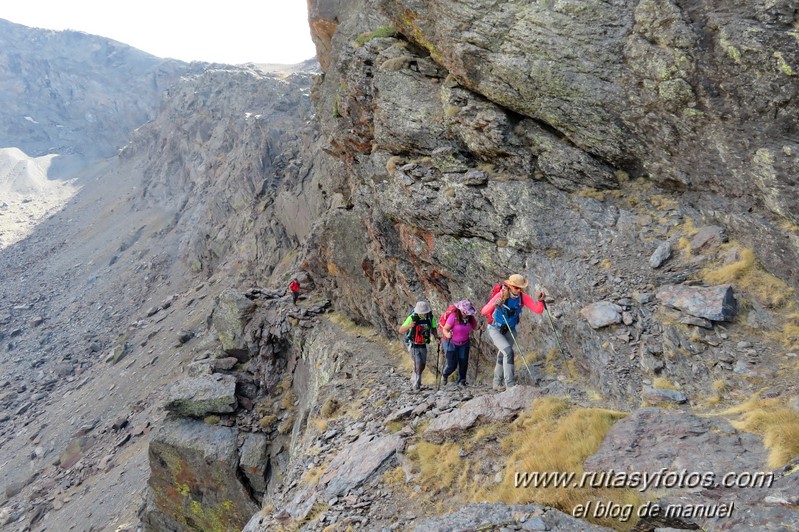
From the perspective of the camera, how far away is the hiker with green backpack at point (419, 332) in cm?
1486

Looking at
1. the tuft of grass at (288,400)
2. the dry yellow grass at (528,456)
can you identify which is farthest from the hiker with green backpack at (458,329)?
the tuft of grass at (288,400)

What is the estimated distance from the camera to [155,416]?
38344 mm

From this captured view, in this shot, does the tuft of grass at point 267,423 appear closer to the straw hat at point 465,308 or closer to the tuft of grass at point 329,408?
the tuft of grass at point 329,408

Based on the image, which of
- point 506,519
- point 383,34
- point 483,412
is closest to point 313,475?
point 483,412

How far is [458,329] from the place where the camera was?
13.9 metres

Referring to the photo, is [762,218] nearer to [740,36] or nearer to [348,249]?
[740,36]

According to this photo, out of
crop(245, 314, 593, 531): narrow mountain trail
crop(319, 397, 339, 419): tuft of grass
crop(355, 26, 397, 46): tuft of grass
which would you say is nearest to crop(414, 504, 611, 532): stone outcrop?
crop(245, 314, 593, 531): narrow mountain trail

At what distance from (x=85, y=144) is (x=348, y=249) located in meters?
186

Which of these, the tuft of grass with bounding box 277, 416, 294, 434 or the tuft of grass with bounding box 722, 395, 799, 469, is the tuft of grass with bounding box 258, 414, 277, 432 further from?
the tuft of grass with bounding box 722, 395, 799, 469

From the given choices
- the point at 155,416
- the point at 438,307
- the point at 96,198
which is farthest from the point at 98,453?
the point at 96,198

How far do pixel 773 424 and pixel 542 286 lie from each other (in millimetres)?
7448

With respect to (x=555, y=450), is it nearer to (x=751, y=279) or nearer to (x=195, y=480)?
(x=751, y=279)

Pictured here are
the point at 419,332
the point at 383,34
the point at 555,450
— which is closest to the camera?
the point at 555,450

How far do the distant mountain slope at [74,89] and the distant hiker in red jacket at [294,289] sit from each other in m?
158
